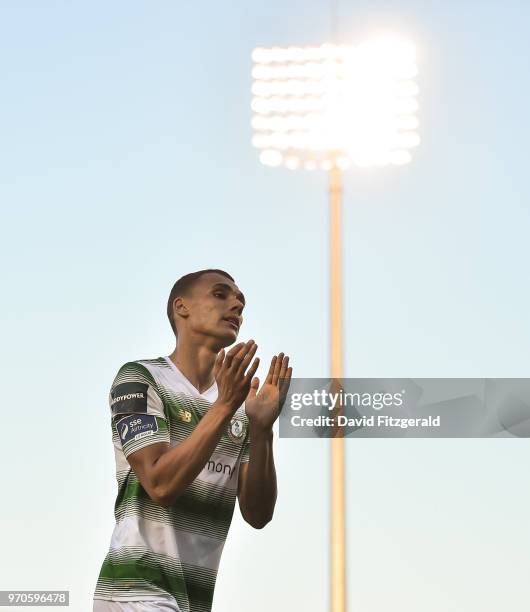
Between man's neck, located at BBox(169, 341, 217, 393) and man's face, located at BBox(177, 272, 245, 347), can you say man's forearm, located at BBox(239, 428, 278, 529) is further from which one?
man's face, located at BBox(177, 272, 245, 347)

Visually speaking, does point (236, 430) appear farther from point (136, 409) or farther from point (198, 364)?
point (136, 409)

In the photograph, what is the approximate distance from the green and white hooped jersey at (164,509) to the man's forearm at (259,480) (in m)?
0.07

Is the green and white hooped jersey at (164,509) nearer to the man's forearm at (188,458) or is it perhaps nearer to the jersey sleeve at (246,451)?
the jersey sleeve at (246,451)

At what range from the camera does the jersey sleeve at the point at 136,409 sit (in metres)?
4.31

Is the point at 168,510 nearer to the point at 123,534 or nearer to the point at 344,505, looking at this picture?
the point at 123,534

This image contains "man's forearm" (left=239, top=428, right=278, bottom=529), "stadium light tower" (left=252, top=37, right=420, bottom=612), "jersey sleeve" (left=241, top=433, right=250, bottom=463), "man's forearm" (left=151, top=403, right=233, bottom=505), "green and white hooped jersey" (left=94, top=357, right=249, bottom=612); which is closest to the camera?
"man's forearm" (left=151, top=403, right=233, bottom=505)

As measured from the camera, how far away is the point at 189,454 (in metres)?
4.11

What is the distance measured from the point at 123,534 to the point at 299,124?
36.7 feet

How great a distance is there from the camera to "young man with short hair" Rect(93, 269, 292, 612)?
13.8ft

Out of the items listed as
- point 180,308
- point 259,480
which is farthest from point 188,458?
point 180,308

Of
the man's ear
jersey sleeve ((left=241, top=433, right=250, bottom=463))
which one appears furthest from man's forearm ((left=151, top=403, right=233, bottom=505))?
the man's ear

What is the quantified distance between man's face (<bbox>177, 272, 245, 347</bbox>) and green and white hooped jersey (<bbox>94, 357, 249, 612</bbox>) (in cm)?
26

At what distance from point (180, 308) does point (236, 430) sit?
608 mm

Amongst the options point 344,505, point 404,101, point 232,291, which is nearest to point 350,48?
point 404,101
